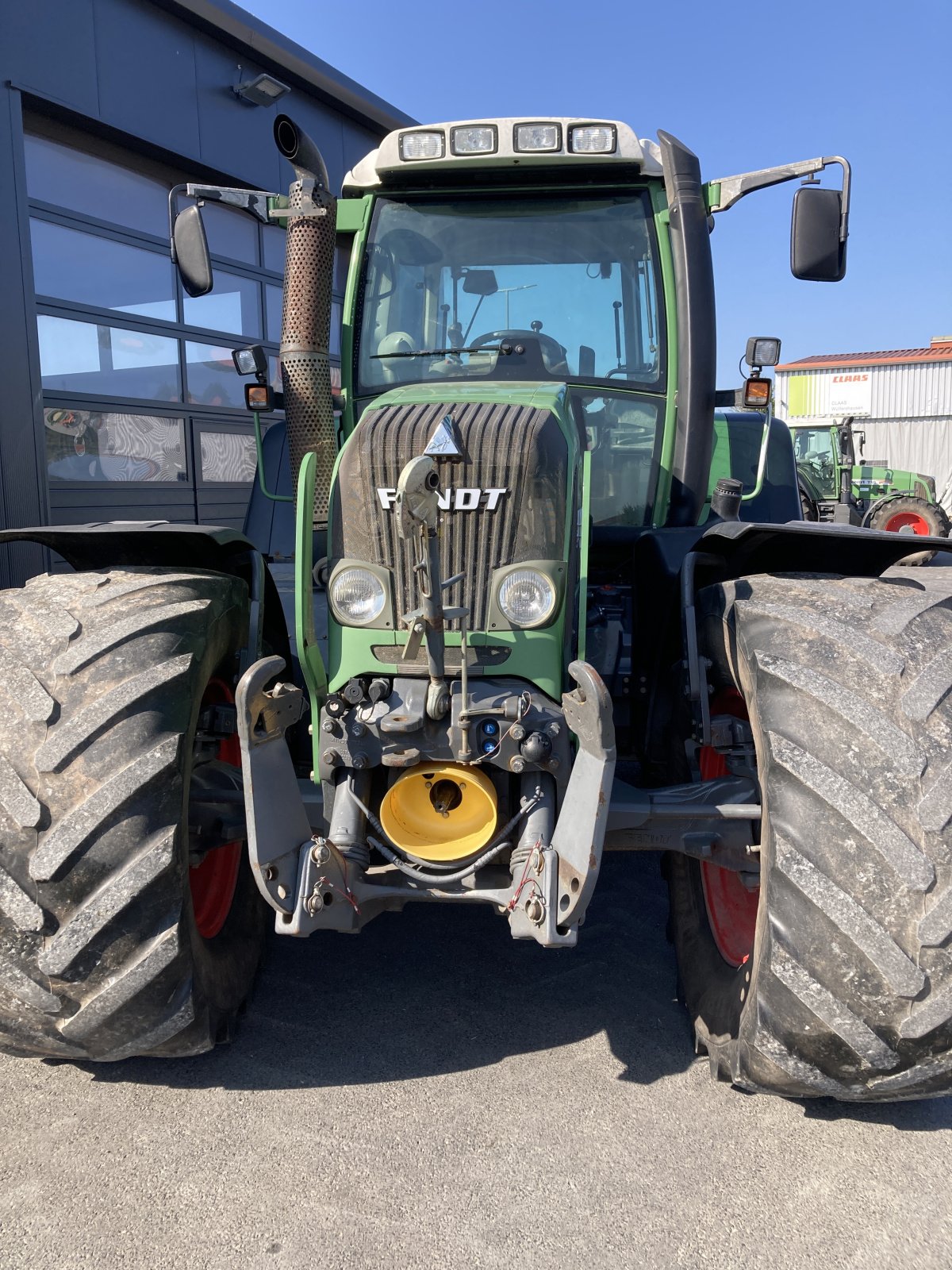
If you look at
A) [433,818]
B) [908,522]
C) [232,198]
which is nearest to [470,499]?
[433,818]

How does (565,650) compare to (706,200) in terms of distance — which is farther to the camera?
(706,200)

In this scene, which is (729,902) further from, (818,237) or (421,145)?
(421,145)

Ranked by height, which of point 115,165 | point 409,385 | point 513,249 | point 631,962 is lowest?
point 631,962

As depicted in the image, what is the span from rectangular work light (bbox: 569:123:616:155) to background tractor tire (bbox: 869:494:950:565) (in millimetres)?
13373

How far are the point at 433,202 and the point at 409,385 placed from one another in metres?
0.76

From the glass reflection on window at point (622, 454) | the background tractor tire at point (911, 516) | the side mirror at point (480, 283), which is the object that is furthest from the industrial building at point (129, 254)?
the background tractor tire at point (911, 516)

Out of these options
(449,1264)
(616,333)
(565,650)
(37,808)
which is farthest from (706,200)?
(449,1264)

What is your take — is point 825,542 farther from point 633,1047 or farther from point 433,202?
point 433,202

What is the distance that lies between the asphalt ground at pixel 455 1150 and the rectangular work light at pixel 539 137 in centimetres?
269

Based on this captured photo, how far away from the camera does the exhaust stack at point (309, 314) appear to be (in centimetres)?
335

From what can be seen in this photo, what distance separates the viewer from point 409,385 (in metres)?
3.32

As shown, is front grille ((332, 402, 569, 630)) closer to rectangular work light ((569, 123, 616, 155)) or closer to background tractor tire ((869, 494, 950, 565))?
rectangular work light ((569, 123, 616, 155))

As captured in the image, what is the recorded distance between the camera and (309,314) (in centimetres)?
343

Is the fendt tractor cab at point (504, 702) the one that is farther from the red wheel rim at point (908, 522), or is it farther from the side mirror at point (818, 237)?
the red wheel rim at point (908, 522)
